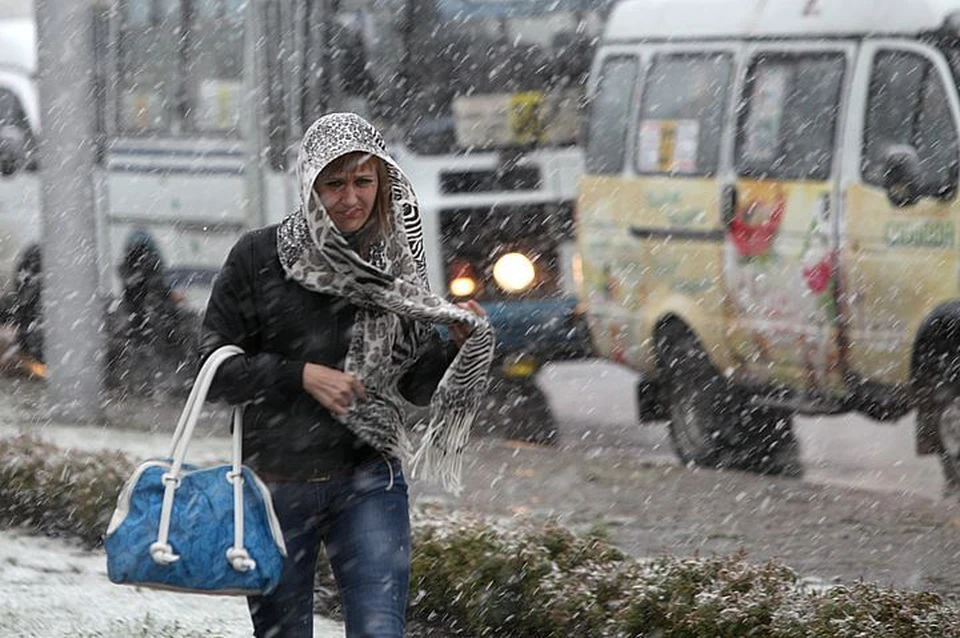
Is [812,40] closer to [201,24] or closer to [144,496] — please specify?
[201,24]

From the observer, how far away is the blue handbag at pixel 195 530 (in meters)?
4.27

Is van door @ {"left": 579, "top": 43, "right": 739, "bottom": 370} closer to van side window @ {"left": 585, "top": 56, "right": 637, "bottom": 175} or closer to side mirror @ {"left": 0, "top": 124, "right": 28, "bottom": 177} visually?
van side window @ {"left": 585, "top": 56, "right": 637, "bottom": 175}

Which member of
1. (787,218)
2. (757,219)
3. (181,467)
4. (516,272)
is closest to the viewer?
(181,467)

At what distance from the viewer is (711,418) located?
11.2 meters

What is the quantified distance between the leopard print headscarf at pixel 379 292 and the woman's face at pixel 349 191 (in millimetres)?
37

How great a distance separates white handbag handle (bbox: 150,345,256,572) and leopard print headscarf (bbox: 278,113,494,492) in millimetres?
234

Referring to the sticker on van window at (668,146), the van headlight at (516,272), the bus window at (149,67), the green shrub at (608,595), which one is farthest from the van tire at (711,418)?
the bus window at (149,67)

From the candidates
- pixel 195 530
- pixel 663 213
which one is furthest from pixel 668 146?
pixel 195 530

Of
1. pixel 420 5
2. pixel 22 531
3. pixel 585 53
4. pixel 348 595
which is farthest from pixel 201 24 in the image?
pixel 348 595

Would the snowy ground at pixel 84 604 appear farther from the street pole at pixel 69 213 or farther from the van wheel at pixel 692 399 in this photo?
the van wheel at pixel 692 399

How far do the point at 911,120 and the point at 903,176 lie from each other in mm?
369

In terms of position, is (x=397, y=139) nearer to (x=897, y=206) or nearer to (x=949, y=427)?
(x=897, y=206)

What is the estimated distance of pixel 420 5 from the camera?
13211 mm

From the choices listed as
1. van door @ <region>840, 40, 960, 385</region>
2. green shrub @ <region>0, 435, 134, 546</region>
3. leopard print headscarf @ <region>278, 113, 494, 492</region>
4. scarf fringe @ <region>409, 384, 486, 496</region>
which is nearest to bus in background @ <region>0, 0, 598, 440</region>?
van door @ <region>840, 40, 960, 385</region>
